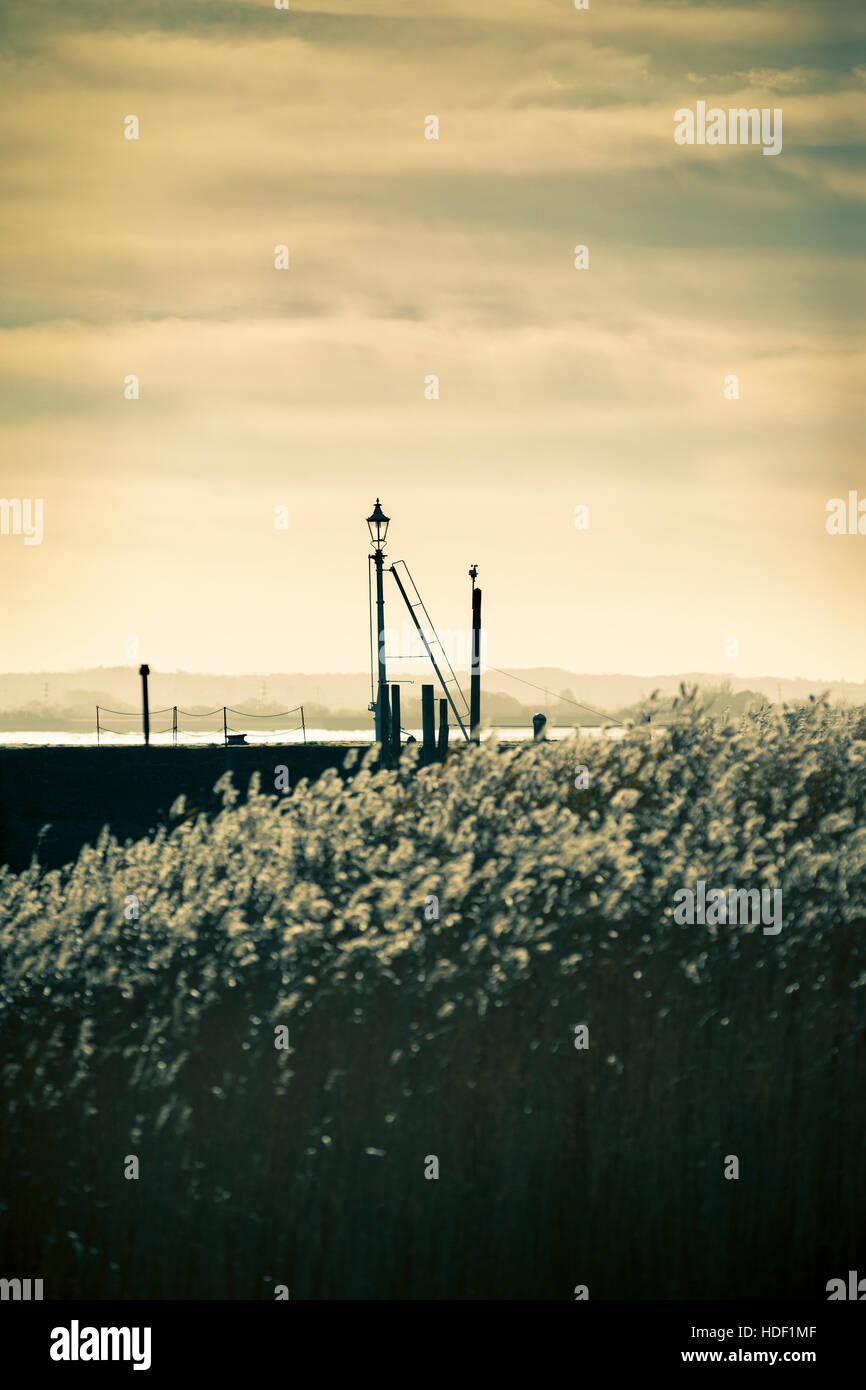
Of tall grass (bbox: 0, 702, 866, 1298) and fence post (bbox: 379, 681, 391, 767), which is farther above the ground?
fence post (bbox: 379, 681, 391, 767)

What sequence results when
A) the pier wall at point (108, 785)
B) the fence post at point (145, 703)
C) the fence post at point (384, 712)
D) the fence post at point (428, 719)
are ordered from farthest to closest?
the fence post at point (145, 703) < the fence post at point (384, 712) < the fence post at point (428, 719) < the pier wall at point (108, 785)

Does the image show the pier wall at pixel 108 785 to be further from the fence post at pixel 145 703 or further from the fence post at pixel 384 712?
the fence post at pixel 145 703

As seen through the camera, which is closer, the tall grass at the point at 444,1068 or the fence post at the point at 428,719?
the tall grass at the point at 444,1068

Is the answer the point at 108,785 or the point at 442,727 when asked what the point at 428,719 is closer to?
the point at 442,727

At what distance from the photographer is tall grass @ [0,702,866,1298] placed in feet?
14.5

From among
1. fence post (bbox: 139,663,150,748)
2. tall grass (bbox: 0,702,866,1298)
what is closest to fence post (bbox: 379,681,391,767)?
fence post (bbox: 139,663,150,748)

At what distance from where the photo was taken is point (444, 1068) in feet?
15.5

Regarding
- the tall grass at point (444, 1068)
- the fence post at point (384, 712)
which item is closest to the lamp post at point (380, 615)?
the fence post at point (384, 712)

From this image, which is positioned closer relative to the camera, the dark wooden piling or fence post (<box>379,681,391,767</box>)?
the dark wooden piling

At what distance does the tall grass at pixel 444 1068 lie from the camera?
4410mm

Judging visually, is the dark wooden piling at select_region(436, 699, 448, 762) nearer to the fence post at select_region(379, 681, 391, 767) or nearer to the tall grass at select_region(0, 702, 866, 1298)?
the fence post at select_region(379, 681, 391, 767)
